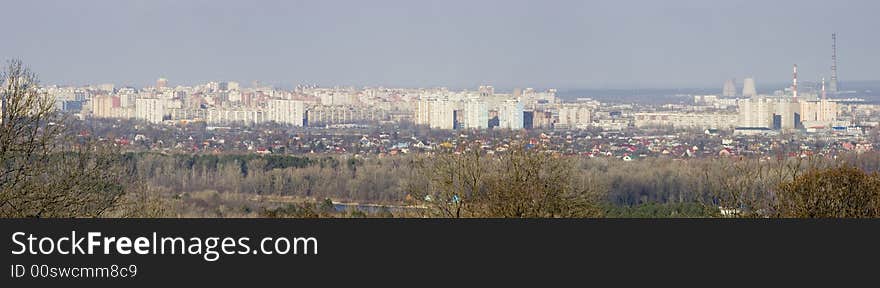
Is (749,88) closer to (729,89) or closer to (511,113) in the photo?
(729,89)

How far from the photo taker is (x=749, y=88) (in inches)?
3152

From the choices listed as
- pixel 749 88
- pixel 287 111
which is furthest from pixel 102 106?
pixel 749 88

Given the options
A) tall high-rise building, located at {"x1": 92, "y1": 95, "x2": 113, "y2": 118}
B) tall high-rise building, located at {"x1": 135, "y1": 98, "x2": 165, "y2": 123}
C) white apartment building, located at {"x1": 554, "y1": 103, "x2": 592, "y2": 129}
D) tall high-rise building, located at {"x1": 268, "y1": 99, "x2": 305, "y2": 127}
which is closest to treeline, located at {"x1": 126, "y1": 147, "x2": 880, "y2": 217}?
tall high-rise building, located at {"x1": 92, "y1": 95, "x2": 113, "y2": 118}

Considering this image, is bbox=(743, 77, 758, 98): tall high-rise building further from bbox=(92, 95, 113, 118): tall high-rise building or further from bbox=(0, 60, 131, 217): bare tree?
bbox=(0, 60, 131, 217): bare tree

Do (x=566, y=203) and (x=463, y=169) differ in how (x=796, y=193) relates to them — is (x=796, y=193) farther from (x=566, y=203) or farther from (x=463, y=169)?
(x=463, y=169)

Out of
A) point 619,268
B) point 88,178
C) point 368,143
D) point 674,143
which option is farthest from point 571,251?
point 368,143

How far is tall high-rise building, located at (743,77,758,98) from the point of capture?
7747 cm

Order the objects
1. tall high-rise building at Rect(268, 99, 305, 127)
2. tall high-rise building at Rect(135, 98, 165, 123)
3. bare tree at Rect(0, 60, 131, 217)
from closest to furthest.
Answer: bare tree at Rect(0, 60, 131, 217), tall high-rise building at Rect(135, 98, 165, 123), tall high-rise building at Rect(268, 99, 305, 127)

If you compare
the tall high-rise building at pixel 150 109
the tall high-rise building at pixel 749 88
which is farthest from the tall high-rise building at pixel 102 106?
the tall high-rise building at pixel 749 88

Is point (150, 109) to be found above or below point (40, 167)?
above

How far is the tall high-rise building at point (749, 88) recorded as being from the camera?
254 ft

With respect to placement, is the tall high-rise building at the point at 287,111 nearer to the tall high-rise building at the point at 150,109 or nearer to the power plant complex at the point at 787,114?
the tall high-rise building at the point at 150,109

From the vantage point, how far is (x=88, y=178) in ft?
39.7

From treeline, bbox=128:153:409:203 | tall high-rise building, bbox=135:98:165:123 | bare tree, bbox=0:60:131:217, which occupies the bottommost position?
treeline, bbox=128:153:409:203
